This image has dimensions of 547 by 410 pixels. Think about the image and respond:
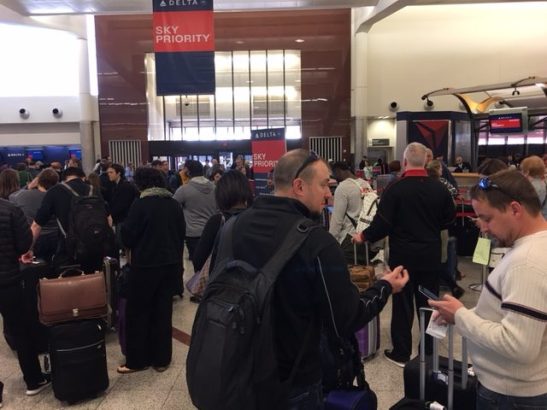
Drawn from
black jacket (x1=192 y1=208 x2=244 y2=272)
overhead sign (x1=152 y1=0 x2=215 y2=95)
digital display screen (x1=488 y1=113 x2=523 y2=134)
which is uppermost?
overhead sign (x1=152 y1=0 x2=215 y2=95)

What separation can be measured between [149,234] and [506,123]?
32.4ft

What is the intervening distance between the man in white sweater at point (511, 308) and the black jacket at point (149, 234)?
7.67ft

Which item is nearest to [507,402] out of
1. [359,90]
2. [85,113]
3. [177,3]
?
[177,3]

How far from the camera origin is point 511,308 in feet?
4.47

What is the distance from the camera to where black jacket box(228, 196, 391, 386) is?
1474mm

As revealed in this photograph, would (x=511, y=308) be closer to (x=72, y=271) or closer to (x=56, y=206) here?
(x=72, y=271)

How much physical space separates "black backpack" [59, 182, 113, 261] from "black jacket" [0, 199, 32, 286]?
2.38 ft

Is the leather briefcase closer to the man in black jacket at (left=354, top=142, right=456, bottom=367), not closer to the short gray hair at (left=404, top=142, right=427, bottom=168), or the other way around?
the man in black jacket at (left=354, top=142, right=456, bottom=367)

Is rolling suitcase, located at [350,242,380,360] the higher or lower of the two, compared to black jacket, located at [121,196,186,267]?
lower

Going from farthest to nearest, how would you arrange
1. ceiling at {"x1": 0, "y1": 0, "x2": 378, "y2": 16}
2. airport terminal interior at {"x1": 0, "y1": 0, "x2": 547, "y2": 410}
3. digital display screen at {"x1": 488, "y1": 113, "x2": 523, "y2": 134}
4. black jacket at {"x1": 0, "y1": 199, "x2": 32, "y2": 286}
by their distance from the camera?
airport terminal interior at {"x1": 0, "y1": 0, "x2": 547, "y2": 410}, ceiling at {"x1": 0, "y1": 0, "x2": 378, "y2": 16}, digital display screen at {"x1": 488, "y1": 113, "x2": 523, "y2": 134}, black jacket at {"x1": 0, "y1": 199, "x2": 32, "y2": 286}

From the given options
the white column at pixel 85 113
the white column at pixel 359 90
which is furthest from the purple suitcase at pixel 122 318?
the white column at pixel 85 113

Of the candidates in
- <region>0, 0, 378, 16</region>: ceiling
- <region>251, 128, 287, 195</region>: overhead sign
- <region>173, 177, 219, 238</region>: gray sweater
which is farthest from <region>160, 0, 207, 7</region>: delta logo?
<region>0, 0, 378, 16</region>: ceiling

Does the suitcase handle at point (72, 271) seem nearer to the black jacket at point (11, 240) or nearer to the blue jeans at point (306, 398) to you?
the black jacket at point (11, 240)

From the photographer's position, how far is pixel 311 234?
149cm
